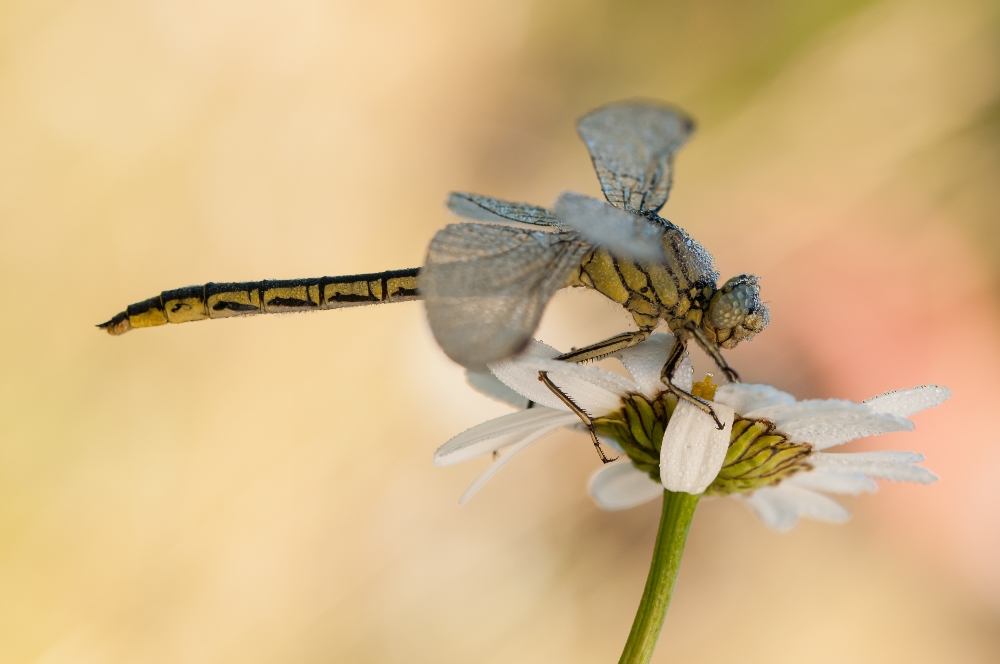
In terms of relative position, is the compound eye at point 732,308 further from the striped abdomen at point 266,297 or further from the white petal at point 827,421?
the striped abdomen at point 266,297

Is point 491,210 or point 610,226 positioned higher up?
point 491,210

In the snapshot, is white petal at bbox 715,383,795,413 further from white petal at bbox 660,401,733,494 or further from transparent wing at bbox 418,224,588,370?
transparent wing at bbox 418,224,588,370

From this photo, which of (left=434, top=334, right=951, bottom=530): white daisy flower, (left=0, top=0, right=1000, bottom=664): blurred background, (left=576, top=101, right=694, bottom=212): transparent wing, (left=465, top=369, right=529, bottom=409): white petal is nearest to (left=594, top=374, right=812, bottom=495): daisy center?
(left=434, top=334, right=951, bottom=530): white daisy flower

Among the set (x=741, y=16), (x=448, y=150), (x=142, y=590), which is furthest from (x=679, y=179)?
(x=142, y=590)

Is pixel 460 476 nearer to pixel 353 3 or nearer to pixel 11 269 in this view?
pixel 11 269

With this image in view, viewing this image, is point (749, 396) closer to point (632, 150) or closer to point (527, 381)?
point (527, 381)

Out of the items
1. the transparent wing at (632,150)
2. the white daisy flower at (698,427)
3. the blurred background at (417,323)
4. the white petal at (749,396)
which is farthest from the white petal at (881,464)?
the blurred background at (417,323)

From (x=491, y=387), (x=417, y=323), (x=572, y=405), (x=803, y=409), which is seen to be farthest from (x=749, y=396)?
(x=417, y=323)
